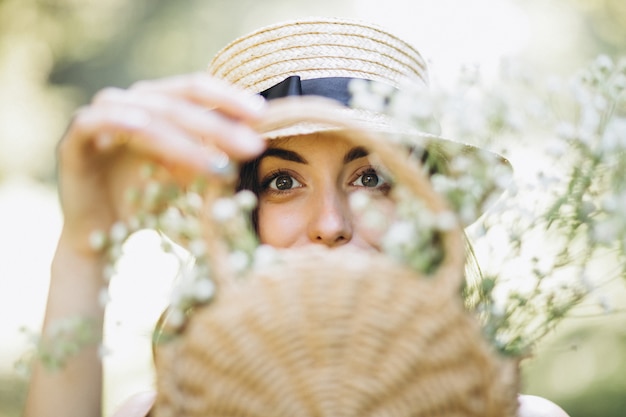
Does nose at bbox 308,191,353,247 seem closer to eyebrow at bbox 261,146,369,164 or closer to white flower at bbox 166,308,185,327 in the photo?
eyebrow at bbox 261,146,369,164

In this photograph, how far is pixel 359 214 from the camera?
137 centimetres

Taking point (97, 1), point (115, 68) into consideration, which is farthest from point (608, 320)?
point (97, 1)

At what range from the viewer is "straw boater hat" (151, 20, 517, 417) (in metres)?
0.74

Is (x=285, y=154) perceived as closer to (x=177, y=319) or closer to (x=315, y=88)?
(x=315, y=88)

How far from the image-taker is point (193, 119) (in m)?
0.85

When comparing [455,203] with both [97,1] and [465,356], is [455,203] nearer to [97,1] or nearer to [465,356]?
[465,356]

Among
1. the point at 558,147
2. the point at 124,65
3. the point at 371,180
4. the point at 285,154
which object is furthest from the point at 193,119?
the point at 124,65

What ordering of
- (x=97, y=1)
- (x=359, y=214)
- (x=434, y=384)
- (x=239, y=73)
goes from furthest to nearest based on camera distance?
(x=97, y=1)
(x=239, y=73)
(x=359, y=214)
(x=434, y=384)

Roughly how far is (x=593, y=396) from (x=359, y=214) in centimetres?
404

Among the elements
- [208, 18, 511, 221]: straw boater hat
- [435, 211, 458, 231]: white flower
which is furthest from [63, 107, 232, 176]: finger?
[208, 18, 511, 221]: straw boater hat

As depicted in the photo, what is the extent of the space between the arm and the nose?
29 cm

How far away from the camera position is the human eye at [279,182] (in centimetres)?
147

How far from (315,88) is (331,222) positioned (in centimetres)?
30

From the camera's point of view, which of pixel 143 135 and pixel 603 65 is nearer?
pixel 143 135
